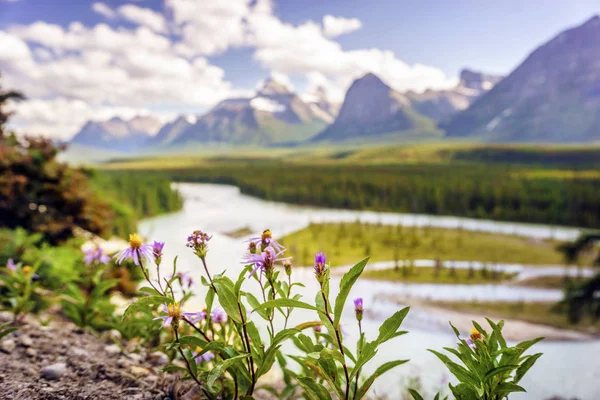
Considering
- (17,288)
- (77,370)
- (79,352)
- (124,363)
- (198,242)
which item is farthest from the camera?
(17,288)

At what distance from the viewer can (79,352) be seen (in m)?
3.50

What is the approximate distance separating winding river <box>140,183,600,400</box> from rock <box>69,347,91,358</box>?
2.26m

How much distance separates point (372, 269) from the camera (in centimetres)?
2100

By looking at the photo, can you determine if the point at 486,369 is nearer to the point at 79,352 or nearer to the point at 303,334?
the point at 303,334

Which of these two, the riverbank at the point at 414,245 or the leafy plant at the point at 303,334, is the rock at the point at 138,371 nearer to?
the leafy plant at the point at 303,334

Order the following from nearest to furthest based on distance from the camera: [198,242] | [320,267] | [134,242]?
[320,267], [198,242], [134,242]

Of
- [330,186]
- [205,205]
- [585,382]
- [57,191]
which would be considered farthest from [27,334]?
[330,186]

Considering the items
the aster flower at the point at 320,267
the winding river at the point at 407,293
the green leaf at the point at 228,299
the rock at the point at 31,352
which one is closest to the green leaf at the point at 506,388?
the winding river at the point at 407,293

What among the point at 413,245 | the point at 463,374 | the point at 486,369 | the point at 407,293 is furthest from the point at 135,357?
the point at 413,245

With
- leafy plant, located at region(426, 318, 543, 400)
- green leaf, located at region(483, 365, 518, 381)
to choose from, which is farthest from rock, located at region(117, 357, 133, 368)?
green leaf, located at region(483, 365, 518, 381)

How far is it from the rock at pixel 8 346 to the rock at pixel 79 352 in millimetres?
447

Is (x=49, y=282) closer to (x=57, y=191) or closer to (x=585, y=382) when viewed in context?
(x=57, y=191)

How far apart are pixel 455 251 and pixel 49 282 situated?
23022mm

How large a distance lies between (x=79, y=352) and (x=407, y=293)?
15.8 meters
